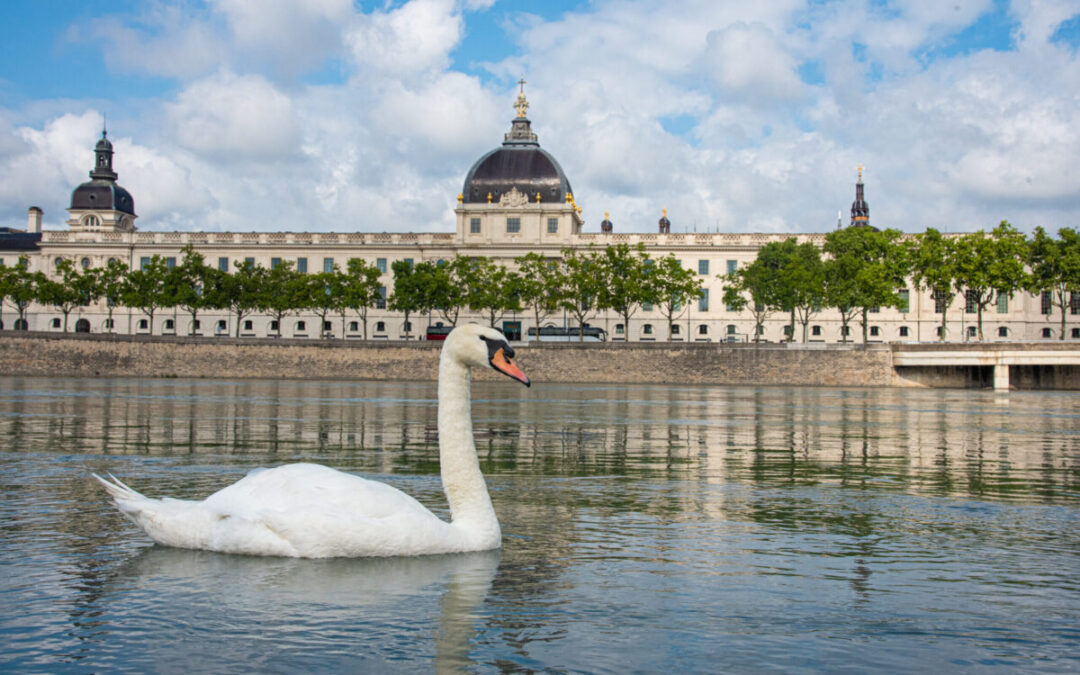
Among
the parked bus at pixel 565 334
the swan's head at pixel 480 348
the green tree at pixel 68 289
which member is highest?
the green tree at pixel 68 289

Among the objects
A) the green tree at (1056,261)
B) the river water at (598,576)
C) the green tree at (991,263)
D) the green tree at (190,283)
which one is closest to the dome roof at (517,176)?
the green tree at (190,283)

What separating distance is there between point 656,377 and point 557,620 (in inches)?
2668

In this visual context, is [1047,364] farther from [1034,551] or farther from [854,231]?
[1034,551]

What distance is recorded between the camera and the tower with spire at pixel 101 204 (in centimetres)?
12850

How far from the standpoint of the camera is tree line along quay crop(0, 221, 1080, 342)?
273ft

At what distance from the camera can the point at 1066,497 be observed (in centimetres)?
1177

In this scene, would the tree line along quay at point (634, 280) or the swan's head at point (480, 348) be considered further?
the tree line along quay at point (634, 280)

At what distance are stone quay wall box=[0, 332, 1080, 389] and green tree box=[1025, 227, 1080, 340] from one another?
2253 centimetres

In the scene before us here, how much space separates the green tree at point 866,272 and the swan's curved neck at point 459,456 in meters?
76.2

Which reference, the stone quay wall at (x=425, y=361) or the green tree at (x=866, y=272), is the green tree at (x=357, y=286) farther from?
the green tree at (x=866, y=272)

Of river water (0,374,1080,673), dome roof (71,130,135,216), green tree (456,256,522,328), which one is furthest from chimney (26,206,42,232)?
river water (0,374,1080,673)

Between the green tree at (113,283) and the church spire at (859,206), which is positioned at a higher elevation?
the church spire at (859,206)

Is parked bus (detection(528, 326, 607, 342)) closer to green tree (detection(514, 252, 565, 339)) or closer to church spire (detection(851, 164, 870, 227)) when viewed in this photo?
green tree (detection(514, 252, 565, 339))

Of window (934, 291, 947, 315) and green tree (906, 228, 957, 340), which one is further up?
green tree (906, 228, 957, 340)
